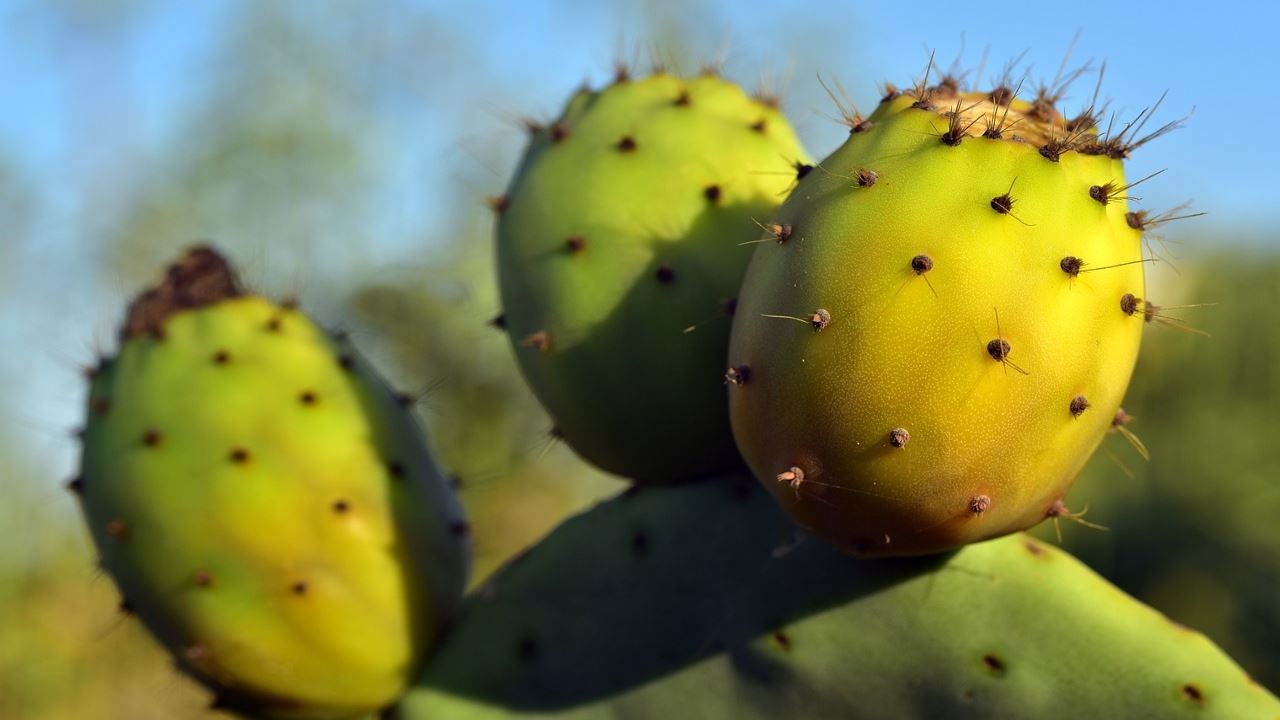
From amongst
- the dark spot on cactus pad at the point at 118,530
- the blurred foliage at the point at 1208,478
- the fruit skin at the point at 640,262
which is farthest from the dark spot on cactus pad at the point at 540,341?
the blurred foliage at the point at 1208,478

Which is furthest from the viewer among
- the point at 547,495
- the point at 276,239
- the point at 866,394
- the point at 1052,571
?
the point at 276,239

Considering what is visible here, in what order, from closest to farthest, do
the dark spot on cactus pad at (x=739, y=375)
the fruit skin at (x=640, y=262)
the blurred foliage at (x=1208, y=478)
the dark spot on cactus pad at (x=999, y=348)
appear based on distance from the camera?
the dark spot on cactus pad at (x=999, y=348) < the dark spot on cactus pad at (x=739, y=375) < the fruit skin at (x=640, y=262) < the blurred foliage at (x=1208, y=478)

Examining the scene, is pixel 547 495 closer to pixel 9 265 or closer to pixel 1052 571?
pixel 9 265

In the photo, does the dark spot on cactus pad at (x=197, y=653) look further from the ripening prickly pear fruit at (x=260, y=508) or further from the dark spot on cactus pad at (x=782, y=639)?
the dark spot on cactus pad at (x=782, y=639)

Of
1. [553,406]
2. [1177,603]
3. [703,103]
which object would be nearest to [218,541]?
[553,406]

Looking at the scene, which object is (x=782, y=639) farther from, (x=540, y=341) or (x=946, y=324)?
(x=946, y=324)

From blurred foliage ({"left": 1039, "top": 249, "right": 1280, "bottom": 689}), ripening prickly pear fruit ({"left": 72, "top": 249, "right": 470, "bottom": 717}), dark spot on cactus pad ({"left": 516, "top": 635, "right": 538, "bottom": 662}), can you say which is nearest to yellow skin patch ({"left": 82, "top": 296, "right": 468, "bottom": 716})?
ripening prickly pear fruit ({"left": 72, "top": 249, "right": 470, "bottom": 717})

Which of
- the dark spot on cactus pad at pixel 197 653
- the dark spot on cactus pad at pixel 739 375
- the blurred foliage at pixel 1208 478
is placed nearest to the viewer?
the dark spot on cactus pad at pixel 739 375
